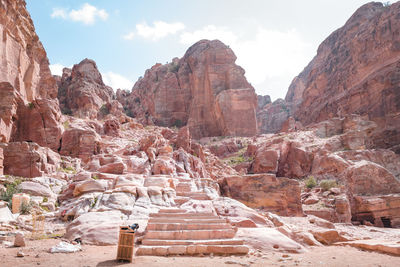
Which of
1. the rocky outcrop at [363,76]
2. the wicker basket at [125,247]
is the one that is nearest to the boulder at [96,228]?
the wicker basket at [125,247]

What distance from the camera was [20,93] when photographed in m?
26.6

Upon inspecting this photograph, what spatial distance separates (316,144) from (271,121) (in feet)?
152

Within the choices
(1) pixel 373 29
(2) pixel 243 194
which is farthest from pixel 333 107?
(2) pixel 243 194

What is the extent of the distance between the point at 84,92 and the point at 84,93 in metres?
0.25

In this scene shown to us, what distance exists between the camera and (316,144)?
1490 inches

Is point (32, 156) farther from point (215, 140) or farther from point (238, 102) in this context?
point (238, 102)

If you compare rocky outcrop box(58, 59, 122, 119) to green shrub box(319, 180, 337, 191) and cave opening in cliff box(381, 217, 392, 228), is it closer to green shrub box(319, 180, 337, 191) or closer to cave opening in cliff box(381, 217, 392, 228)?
green shrub box(319, 180, 337, 191)

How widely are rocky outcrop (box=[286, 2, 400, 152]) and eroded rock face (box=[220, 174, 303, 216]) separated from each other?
24868 millimetres

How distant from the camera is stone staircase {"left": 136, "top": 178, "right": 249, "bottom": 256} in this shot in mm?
8078

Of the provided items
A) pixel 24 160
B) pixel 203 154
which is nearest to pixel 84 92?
pixel 203 154

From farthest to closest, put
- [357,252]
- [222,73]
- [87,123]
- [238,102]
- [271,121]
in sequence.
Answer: [271,121], [222,73], [238,102], [87,123], [357,252]

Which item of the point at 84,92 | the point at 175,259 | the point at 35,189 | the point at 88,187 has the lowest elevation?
the point at 175,259

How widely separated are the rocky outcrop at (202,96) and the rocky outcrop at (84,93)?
34.0 feet

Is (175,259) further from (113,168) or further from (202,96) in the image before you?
(202,96)
